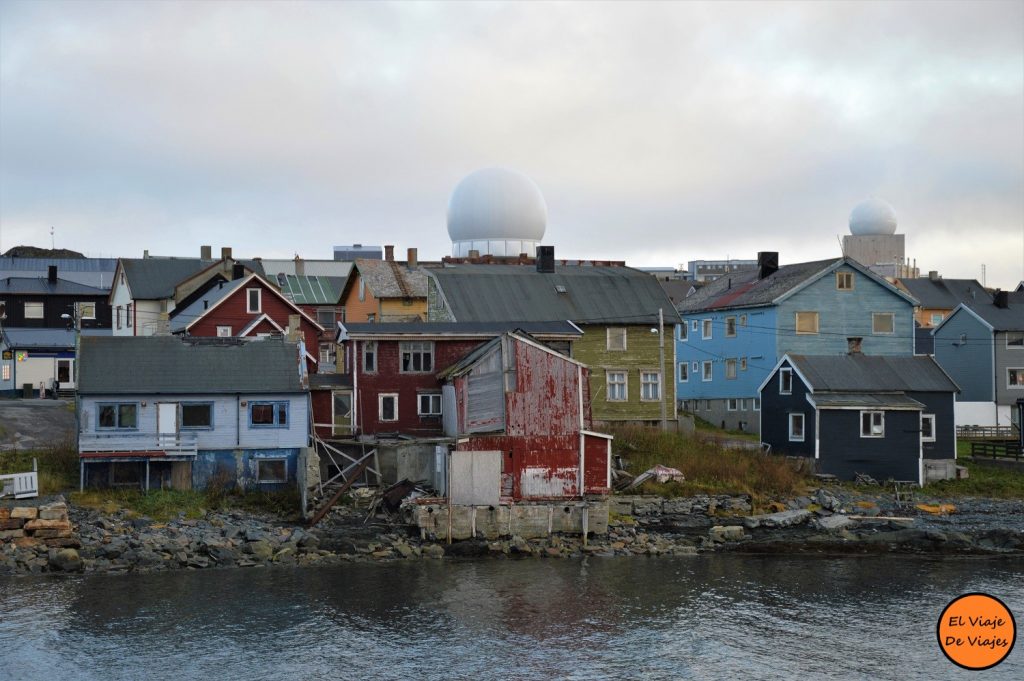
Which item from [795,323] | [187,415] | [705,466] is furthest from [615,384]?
[187,415]

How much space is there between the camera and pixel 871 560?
42438mm

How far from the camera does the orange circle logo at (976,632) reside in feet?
46.8

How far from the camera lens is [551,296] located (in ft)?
204

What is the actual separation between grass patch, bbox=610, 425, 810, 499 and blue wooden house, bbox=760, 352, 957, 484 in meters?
2.20

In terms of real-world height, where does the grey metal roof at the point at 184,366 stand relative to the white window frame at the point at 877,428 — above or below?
above

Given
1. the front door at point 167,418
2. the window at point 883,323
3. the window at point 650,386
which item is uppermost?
the window at point 883,323

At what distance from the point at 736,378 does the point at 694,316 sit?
5979 mm

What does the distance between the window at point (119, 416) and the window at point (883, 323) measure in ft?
130

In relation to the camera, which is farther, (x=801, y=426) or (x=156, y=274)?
(x=156, y=274)

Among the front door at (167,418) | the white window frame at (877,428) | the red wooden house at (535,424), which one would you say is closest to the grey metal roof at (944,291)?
the white window frame at (877,428)

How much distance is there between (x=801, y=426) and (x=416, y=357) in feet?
59.4

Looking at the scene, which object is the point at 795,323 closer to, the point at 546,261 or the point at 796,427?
the point at 796,427

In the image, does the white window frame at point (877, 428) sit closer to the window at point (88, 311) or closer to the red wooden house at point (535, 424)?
the red wooden house at point (535, 424)

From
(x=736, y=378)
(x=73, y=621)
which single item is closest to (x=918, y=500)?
(x=736, y=378)
